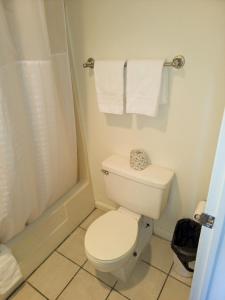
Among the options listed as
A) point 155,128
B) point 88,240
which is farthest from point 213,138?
point 88,240

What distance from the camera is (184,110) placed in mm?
1242

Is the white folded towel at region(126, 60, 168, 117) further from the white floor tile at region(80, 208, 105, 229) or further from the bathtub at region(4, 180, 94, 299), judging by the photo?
the white floor tile at region(80, 208, 105, 229)

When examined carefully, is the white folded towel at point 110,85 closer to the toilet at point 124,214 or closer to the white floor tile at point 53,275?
the toilet at point 124,214

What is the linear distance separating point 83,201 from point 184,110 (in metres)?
1.20

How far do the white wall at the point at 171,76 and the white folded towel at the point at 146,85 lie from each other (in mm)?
72

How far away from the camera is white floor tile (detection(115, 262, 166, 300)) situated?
1384mm

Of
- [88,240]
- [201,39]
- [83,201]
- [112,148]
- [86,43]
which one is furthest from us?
[83,201]

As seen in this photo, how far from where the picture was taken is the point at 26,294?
142 centimetres

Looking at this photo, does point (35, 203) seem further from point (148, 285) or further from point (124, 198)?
point (148, 285)

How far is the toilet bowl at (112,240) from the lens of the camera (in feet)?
3.98

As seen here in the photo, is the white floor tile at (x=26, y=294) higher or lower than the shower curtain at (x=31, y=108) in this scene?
lower

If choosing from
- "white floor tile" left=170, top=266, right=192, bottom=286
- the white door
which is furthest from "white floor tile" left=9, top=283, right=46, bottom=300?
the white door

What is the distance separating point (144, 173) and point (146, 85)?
56 cm

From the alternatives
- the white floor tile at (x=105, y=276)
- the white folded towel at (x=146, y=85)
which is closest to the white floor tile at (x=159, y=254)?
the white floor tile at (x=105, y=276)
